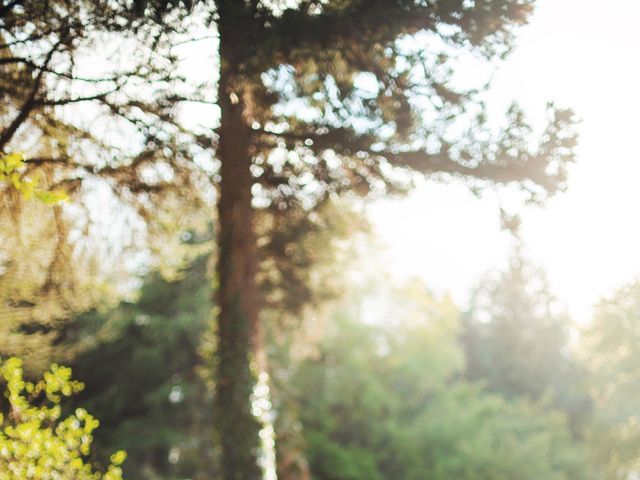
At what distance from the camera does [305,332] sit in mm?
11305

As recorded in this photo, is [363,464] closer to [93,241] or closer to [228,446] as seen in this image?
[228,446]

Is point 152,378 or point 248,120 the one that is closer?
point 248,120

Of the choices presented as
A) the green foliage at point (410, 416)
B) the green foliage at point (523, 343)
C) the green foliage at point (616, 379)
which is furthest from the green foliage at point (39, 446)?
the green foliage at point (523, 343)

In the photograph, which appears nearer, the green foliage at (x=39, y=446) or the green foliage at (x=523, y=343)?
the green foliage at (x=39, y=446)

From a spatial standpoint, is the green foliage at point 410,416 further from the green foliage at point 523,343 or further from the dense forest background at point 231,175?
the green foliage at point 523,343

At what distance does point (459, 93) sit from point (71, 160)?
15.5 ft

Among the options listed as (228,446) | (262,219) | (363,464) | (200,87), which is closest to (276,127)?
(262,219)

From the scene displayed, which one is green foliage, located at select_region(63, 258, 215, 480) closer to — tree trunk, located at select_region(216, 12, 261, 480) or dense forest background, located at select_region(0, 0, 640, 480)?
dense forest background, located at select_region(0, 0, 640, 480)

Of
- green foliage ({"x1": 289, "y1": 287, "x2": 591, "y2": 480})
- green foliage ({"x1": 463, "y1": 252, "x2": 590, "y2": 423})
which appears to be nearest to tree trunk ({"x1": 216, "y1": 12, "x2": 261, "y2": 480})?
green foliage ({"x1": 289, "y1": 287, "x2": 591, "y2": 480})

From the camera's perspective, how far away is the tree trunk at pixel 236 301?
6.95 metres

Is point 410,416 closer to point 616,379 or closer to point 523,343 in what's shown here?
point 616,379

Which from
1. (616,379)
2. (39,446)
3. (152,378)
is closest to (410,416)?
(616,379)

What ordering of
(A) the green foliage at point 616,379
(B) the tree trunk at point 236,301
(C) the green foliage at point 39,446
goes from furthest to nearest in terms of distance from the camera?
1. (A) the green foliage at point 616,379
2. (B) the tree trunk at point 236,301
3. (C) the green foliage at point 39,446

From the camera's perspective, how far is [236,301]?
24.4ft
